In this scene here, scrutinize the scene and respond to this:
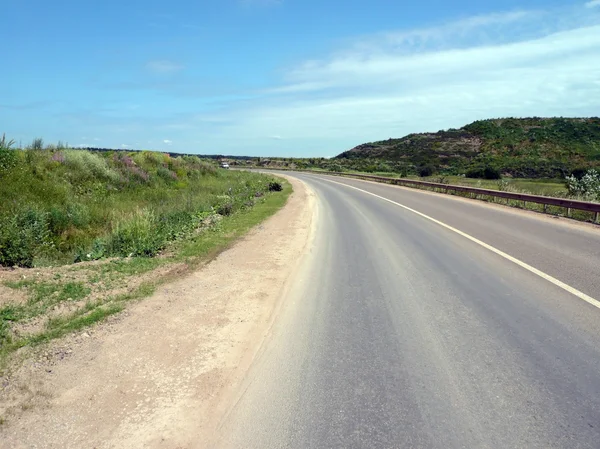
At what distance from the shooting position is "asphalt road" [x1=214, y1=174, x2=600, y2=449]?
145 inches

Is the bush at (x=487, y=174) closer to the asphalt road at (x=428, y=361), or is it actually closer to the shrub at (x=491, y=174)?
the shrub at (x=491, y=174)

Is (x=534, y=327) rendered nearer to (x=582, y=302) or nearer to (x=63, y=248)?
A: (x=582, y=302)

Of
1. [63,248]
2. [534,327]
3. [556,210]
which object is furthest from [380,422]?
[556,210]

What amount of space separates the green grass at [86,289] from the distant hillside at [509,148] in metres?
52.6

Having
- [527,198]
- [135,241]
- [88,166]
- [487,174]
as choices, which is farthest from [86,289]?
[487,174]

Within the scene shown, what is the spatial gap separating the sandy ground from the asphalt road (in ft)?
1.05

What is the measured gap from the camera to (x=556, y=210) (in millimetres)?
20812

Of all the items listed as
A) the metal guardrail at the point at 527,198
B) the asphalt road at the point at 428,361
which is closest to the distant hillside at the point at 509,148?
the metal guardrail at the point at 527,198

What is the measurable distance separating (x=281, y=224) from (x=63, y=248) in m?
6.93

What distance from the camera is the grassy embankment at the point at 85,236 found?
21.4 ft

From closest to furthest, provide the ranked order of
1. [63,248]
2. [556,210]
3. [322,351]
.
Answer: [322,351]
[63,248]
[556,210]

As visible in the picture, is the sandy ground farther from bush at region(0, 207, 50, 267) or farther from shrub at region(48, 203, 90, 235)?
shrub at region(48, 203, 90, 235)

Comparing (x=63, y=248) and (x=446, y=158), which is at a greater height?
(x=446, y=158)

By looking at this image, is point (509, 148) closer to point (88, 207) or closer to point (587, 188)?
point (587, 188)
